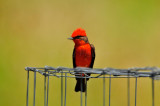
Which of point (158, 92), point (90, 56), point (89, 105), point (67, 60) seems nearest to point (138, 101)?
point (158, 92)

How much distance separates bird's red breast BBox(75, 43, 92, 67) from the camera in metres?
2.12

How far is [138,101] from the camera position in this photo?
2.95m

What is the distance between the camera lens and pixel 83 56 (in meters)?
2.12

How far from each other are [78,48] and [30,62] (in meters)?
1.11

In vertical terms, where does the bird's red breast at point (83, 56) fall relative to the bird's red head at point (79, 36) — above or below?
below

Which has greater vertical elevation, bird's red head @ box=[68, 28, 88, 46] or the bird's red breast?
bird's red head @ box=[68, 28, 88, 46]

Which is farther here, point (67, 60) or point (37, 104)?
point (67, 60)

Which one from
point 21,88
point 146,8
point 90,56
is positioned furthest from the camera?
point 146,8

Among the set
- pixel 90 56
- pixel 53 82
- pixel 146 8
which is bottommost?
pixel 53 82

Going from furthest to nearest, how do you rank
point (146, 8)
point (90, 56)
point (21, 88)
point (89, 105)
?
point (146, 8)
point (21, 88)
point (89, 105)
point (90, 56)

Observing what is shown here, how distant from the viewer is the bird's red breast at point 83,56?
212cm

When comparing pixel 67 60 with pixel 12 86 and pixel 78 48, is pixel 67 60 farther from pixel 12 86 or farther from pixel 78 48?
pixel 78 48

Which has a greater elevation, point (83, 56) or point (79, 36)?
point (79, 36)

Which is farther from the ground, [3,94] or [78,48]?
[78,48]
